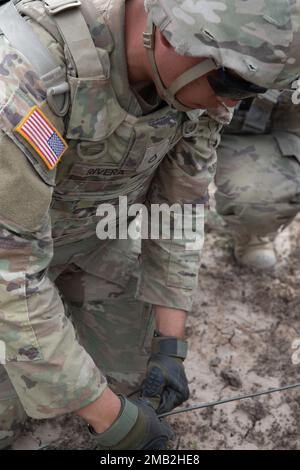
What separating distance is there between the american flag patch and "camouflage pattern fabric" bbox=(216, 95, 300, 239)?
1.73m

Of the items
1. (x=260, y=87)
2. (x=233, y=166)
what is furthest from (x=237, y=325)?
(x=260, y=87)

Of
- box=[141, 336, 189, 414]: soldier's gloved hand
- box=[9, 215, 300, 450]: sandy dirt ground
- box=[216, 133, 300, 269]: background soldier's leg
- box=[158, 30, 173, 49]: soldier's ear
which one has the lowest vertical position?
box=[9, 215, 300, 450]: sandy dirt ground

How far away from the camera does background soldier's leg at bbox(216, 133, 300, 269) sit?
11.2 ft

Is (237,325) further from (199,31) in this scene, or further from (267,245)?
(199,31)

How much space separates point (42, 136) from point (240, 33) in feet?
1.88

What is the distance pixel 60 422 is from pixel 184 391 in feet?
2.10

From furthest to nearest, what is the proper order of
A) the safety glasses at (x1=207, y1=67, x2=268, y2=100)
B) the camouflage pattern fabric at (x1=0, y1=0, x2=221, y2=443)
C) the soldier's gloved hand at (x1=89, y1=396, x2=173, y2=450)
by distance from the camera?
the soldier's gloved hand at (x1=89, y1=396, x2=173, y2=450) → the camouflage pattern fabric at (x1=0, y1=0, x2=221, y2=443) → the safety glasses at (x1=207, y1=67, x2=268, y2=100)

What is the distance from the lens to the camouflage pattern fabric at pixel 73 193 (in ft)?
5.81

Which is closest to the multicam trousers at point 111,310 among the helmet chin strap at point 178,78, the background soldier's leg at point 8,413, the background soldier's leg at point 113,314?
the background soldier's leg at point 113,314

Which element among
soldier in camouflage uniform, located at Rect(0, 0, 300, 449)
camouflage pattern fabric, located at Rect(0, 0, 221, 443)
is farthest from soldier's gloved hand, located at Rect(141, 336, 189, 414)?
camouflage pattern fabric, located at Rect(0, 0, 221, 443)

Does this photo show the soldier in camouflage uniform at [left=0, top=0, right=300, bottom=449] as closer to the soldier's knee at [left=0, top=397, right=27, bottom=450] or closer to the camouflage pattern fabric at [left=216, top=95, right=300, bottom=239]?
the soldier's knee at [left=0, top=397, right=27, bottom=450]

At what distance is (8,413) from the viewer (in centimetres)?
256

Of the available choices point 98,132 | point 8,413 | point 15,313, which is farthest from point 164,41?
point 8,413

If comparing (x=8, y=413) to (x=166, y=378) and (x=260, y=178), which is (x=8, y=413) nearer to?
(x=166, y=378)
